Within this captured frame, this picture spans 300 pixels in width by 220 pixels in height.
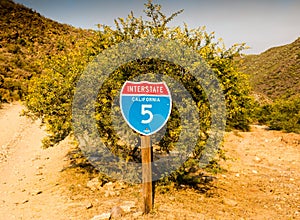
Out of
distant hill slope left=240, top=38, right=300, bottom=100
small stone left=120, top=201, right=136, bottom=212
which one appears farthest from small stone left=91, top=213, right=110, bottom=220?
distant hill slope left=240, top=38, right=300, bottom=100

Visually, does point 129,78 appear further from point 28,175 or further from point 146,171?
point 28,175

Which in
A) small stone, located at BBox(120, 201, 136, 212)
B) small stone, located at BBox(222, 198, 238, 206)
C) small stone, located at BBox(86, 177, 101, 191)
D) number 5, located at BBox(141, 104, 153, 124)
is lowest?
small stone, located at BBox(222, 198, 238, 206)

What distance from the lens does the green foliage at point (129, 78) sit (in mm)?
6191

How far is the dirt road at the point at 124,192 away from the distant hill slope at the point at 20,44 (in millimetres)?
6773

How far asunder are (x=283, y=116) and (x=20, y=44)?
31.9 m

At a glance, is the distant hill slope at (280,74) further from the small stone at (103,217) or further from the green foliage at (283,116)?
the small stone at (103,217)

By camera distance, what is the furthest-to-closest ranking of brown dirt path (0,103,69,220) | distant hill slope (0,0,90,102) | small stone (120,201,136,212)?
distant hill slope (0,0,90,102), brown dirt path (0,103,69,220), small stone (120,201,136,212)

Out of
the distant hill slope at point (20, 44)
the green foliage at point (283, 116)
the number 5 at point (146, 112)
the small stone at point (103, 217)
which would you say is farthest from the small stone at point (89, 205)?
the green foliage at point (283, 116)

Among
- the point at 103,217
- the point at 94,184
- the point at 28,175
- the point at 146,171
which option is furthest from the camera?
the point at 28,175

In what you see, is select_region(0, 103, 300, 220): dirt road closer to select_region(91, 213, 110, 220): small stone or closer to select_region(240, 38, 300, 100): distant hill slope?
select_region(91, 213, 110, 220): small stone

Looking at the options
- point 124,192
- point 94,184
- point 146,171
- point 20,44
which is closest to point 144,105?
point 146,171

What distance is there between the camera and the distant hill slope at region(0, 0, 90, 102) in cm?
2192

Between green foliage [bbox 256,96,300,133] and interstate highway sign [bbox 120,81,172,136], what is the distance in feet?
46.3

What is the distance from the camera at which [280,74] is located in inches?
2020
